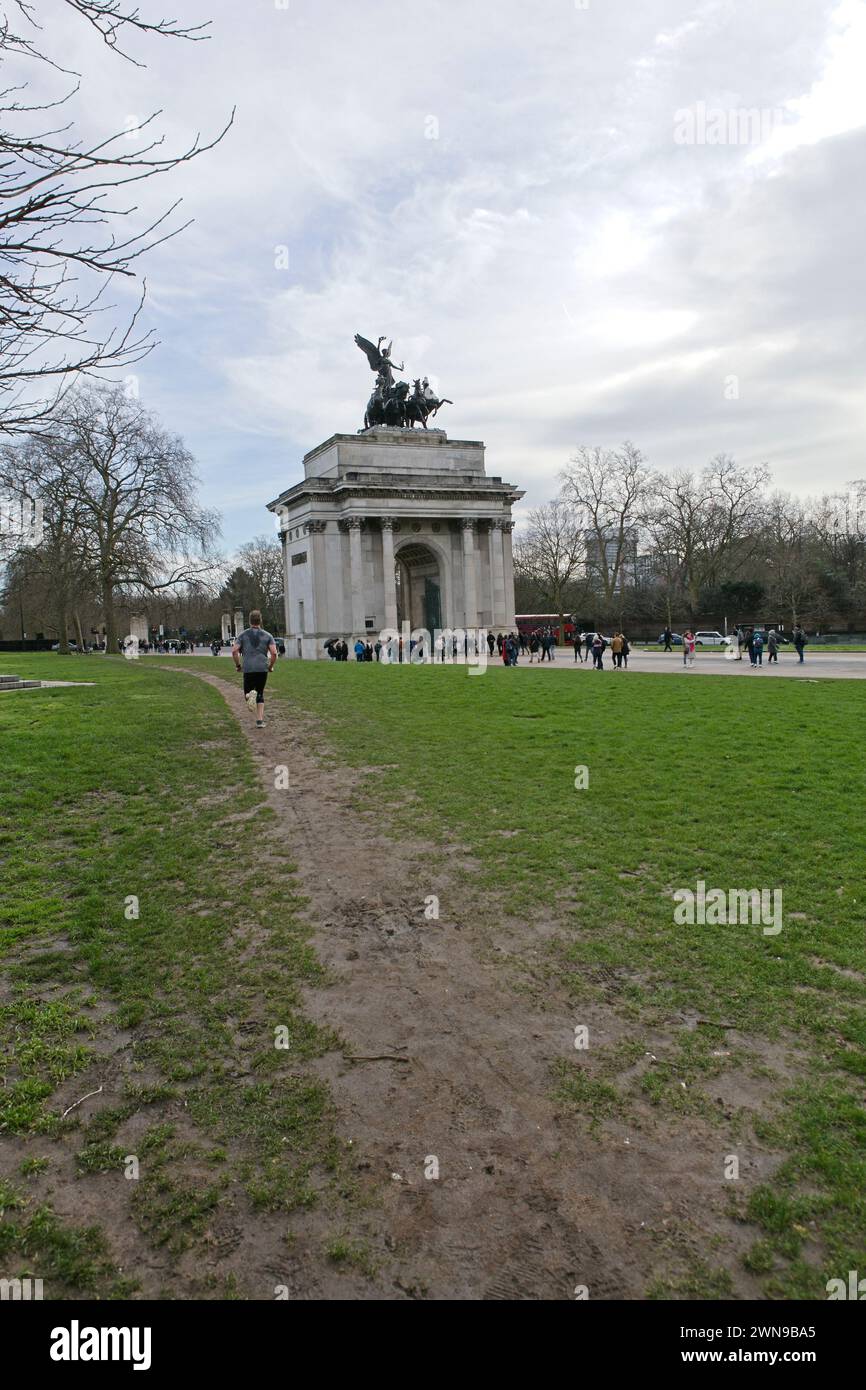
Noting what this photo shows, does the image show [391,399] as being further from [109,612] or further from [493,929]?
[493,929]

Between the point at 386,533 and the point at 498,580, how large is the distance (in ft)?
28.4

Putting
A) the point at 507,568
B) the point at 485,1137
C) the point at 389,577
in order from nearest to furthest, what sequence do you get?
1. the point at 485,1137
2. the point at 389,577
3. the point at 507,568

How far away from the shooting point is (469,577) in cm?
5256

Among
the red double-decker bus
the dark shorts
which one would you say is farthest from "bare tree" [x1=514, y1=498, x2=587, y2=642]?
the dark shorts

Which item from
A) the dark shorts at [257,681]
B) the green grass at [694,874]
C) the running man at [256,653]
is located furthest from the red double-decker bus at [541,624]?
the running man at [256,653]

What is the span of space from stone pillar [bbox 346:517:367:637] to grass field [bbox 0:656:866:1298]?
1469 inches

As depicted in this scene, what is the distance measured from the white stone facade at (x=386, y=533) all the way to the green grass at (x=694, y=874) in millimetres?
34726

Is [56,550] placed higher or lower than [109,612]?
higher

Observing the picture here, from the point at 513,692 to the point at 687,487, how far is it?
6204cm

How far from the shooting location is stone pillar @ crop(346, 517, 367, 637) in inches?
1939

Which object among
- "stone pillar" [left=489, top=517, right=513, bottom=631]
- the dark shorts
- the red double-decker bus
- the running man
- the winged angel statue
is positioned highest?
the winged angel statue

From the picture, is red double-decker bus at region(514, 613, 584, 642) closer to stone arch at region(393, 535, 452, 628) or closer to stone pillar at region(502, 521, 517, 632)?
stone arch at region(393, 535, 452, 628)

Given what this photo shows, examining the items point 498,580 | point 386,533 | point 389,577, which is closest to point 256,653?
A: point 389,577

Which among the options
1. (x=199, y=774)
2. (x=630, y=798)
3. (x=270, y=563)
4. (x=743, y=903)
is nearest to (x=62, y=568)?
(x=199, y=774)
